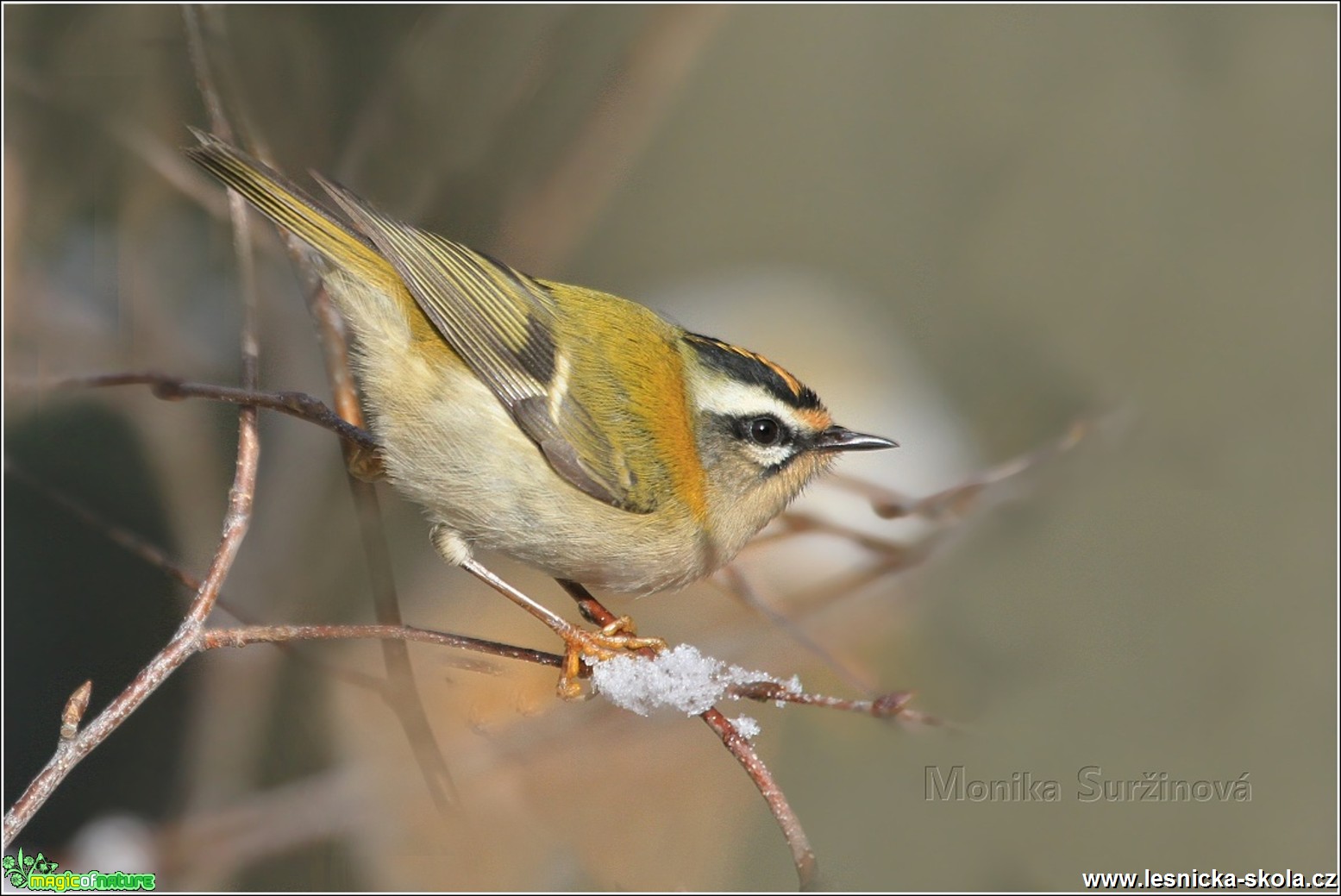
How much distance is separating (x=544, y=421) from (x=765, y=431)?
0.45 meters

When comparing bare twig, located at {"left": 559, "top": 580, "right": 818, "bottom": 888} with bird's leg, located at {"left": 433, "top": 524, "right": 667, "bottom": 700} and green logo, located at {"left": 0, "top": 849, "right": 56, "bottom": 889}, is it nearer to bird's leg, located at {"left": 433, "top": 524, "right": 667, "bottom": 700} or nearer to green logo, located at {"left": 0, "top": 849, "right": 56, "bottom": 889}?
bird's leg, located at {"left": 433, "top": 524, "right": 667, "bottom": 700}

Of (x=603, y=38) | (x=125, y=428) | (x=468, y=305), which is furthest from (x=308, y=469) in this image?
(x=603, y=38)

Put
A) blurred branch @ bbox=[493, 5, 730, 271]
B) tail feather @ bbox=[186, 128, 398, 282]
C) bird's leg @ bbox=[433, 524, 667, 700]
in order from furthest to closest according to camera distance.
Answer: blurred branch @ bbox=[493, 5, 730, 271]
bird's leg @ bbox=[433, 524, 667, 700]
tail feather @ bbox=[186, 128, 398, 282]

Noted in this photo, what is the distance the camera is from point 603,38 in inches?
140

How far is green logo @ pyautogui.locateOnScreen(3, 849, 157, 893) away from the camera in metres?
1.57

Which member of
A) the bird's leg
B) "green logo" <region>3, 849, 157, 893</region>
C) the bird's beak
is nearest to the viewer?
"green logo" <region>3, 849, 157, 893</region>

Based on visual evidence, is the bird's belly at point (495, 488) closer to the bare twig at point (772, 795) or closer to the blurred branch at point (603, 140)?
the bare twig at point (772, 795)

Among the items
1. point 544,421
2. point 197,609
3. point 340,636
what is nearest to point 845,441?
point 544,421

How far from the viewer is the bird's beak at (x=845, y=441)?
2.03 m

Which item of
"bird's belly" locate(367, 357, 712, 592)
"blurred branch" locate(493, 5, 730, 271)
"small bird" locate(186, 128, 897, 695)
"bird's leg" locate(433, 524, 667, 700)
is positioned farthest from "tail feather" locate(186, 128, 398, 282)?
"blurred branch" locate(493, 5, 730, 271)

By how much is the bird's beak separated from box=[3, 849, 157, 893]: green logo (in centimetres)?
143

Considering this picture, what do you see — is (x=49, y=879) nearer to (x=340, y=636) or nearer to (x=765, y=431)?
(x=340, y=636)

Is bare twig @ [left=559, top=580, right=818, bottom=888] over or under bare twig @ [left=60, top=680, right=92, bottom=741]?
over

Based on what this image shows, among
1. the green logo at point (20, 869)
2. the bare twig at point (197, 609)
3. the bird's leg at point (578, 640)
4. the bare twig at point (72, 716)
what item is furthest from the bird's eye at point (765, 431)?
the green logo at point (20, 869)
